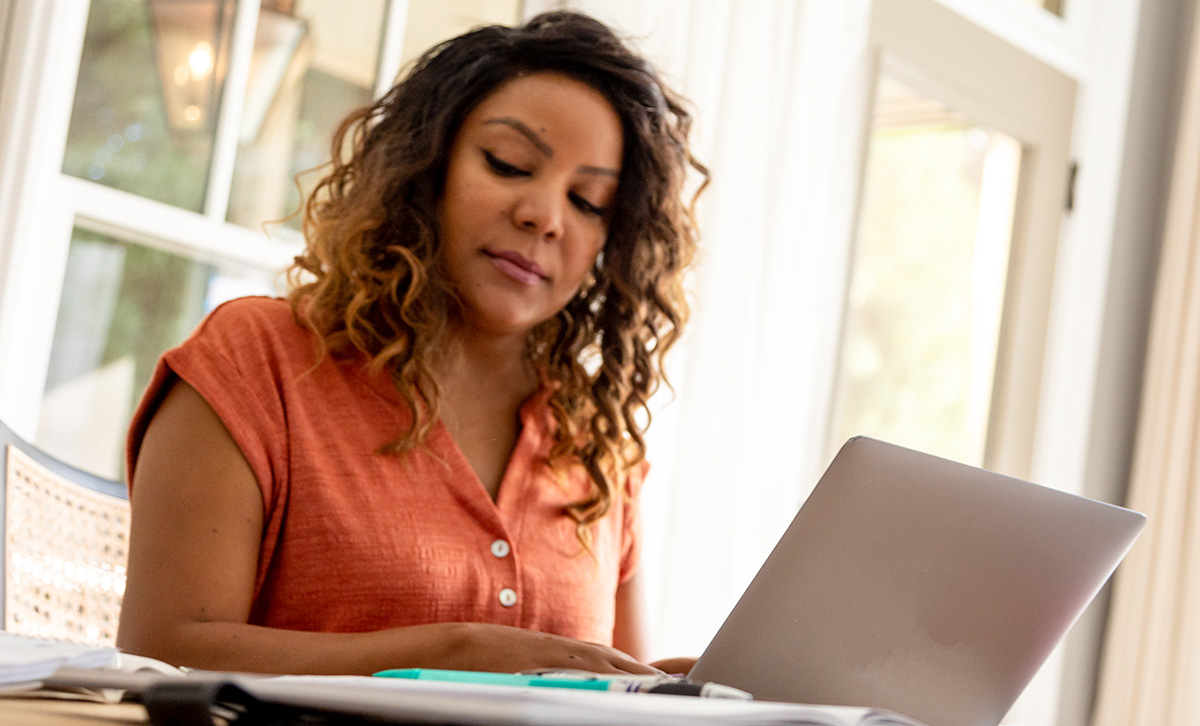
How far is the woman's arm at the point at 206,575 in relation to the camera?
0.95 metres

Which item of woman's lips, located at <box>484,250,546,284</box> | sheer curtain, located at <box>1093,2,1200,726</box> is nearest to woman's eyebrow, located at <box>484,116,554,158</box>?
woman's lips, located at <box>484,250,546,284</box>

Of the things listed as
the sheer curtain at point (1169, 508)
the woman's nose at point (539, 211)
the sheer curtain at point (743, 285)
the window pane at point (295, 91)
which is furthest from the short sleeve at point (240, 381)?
the sheer curtain at point (1169, 508)

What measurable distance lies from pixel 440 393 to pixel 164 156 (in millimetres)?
686

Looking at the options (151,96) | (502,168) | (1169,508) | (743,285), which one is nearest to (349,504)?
(502,168)

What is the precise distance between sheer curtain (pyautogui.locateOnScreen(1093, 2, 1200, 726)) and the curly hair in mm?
1551

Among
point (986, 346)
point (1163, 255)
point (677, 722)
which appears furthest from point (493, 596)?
point (1163, 255)

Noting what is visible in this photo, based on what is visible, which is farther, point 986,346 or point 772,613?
point 986,346

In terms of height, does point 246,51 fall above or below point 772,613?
above

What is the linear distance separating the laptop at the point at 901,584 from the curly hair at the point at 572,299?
1.71 feet

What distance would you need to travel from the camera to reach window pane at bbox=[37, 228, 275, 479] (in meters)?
1.62

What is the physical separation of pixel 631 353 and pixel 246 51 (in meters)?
0.73

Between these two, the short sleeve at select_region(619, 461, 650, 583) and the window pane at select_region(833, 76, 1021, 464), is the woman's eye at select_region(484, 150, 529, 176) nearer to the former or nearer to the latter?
the short sleeve at select_region(619, 461, 650, 583)

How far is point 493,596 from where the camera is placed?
3.90 feet

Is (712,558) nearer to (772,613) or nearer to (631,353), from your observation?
→ (631,353)
